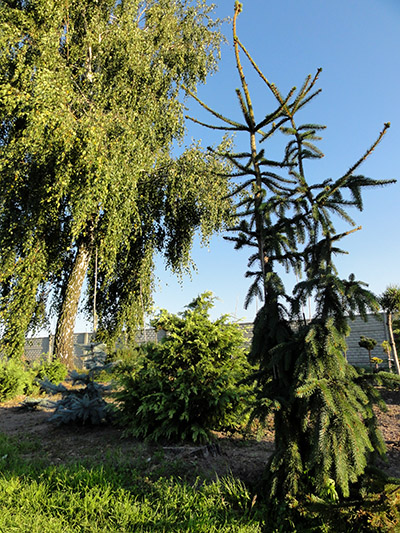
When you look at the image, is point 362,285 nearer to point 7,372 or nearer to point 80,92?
point 7,372

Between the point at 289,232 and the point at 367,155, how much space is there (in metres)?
0.75

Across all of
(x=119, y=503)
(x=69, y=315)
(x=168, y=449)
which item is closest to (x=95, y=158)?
(x=69, y=315)

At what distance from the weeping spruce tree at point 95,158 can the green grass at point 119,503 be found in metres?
4.77

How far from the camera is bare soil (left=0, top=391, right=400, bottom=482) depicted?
10.0 ft

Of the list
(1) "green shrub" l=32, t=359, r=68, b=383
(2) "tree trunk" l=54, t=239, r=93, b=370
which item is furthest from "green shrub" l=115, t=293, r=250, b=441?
(2) "tree trunk" l=54, t=239, r=93, b=370

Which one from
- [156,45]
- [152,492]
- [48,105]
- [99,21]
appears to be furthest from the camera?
[156,45]

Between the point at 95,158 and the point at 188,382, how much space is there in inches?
191

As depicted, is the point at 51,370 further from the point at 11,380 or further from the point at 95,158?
the point at 95,158

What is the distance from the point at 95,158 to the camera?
6.77 m

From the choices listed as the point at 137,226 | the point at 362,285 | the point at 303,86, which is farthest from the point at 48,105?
the point at 362,285

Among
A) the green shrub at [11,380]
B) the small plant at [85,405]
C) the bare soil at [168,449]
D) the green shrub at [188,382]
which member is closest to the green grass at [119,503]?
the bare soil at [168,449]

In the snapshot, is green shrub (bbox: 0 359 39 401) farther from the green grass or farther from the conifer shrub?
the green grass

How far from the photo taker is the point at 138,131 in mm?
7910

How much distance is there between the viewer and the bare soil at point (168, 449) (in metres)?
3.06
